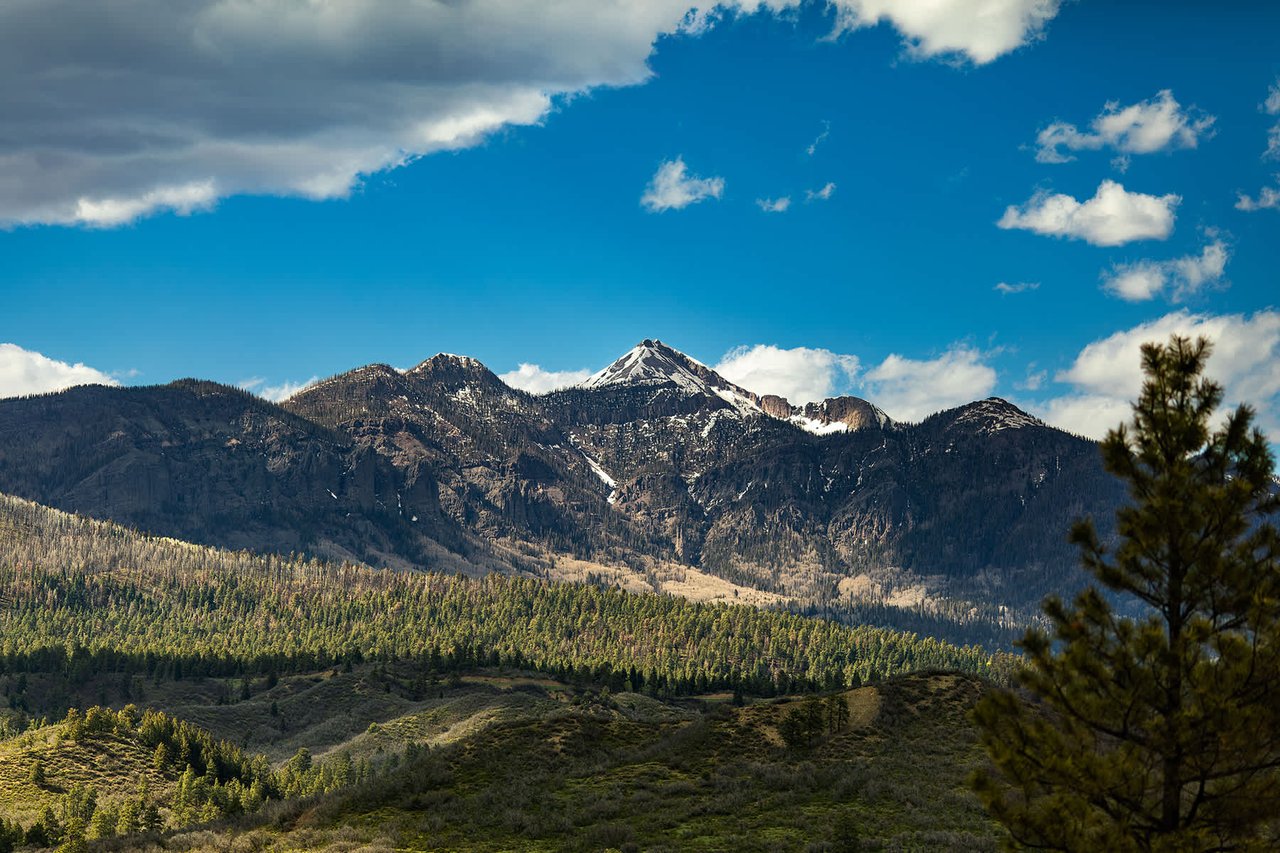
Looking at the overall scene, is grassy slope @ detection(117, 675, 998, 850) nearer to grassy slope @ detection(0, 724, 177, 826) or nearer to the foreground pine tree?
the foreground pine tree

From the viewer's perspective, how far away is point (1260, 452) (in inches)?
997

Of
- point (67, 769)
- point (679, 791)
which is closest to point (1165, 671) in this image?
point (679, 791)

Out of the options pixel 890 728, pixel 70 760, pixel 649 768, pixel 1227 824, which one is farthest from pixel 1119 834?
pixel 70 760

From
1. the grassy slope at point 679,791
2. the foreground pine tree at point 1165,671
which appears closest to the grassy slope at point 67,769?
the grassy slope at point 679,791

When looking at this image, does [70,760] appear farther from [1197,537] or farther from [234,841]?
[1197,537]

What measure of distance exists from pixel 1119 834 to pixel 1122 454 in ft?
28.3

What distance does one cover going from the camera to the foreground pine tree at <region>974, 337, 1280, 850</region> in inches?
925

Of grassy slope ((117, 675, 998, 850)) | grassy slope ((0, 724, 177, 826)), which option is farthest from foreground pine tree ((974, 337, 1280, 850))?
grassy slope ((0, 724, 177, 826))

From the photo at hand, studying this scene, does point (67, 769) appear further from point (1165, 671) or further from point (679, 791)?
point (1165, 671)

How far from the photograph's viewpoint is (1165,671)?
80.5ft

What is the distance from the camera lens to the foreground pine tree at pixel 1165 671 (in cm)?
2350

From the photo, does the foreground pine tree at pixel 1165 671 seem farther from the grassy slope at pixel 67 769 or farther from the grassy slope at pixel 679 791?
the grassy slope at pixel 67 769

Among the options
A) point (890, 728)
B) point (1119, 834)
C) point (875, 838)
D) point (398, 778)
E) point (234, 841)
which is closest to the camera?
point (1119, 834)

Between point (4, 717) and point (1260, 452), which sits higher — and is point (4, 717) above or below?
below
